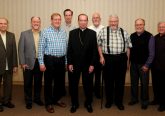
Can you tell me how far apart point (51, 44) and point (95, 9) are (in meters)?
2.31

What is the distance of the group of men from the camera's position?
4500mm

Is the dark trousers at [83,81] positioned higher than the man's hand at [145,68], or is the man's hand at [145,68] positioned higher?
the man's hand at [145,68]

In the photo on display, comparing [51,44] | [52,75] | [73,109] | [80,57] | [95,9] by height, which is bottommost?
[73,109]

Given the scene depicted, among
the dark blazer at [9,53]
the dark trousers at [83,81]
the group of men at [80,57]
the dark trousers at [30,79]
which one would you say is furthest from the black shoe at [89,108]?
the dark blazer at [9,53]

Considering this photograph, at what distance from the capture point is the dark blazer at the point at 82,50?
446cm

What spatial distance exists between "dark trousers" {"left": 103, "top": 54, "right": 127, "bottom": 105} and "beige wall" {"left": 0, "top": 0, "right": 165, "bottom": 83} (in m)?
1.93

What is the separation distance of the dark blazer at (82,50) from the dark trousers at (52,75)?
0.61ft

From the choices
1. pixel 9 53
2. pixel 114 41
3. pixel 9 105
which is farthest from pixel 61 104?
pixel 114 41

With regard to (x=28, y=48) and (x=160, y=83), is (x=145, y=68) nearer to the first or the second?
(x=160, y=83)

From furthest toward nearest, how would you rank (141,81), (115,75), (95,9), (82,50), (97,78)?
(95,9)
(97,78)
(141,81)
(115,75)
(82,50)

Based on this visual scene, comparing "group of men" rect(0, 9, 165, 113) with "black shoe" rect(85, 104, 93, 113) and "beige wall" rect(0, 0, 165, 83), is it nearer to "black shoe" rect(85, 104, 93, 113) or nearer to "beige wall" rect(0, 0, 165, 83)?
"black shoe" rect(85, 104, 93, 113)

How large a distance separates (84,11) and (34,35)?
202cm

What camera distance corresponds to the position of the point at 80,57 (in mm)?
4477

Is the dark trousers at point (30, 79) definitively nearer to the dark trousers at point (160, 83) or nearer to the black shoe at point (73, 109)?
the black shoe at point (73, 109)
